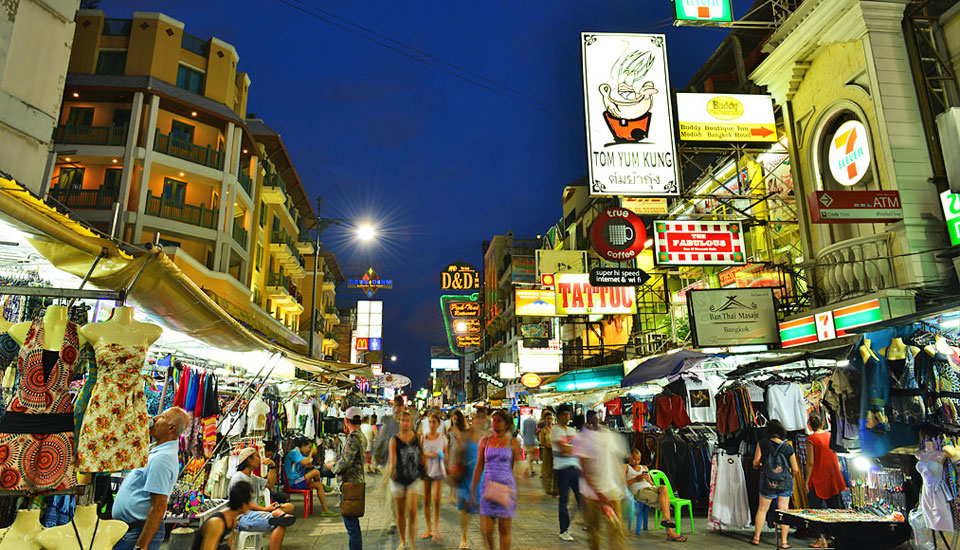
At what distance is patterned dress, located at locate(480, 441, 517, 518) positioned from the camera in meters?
6.86

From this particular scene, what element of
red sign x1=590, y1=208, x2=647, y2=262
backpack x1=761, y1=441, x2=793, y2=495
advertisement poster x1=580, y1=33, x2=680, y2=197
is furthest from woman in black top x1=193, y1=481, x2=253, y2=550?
red sign x1=590, y1=208, x2=647, y2=262

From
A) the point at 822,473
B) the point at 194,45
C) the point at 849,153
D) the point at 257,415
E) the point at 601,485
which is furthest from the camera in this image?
the point at 194,45

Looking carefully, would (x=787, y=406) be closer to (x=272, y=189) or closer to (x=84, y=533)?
(x=84, y=533)

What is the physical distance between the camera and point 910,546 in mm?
6723

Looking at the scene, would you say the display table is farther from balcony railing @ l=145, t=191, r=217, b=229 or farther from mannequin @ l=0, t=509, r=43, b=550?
balcony railing @ l=145, t=191, r=217, b=229

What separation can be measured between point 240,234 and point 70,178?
7.73 metres

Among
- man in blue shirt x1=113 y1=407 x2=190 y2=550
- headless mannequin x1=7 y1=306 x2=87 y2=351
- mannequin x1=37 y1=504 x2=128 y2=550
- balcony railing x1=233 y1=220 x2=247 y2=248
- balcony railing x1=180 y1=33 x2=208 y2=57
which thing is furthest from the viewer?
balcony railing x1=233 y1=220 x2=247 y2=248

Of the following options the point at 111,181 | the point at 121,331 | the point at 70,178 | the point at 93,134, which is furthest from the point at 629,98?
the point at 70,178

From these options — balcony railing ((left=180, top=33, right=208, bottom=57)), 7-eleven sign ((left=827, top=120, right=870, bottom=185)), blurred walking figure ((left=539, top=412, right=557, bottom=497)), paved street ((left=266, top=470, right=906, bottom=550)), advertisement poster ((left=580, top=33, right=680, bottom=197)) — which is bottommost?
paved street ((left=266, top=470, right=906, bottom=550))

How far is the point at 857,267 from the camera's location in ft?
38.5

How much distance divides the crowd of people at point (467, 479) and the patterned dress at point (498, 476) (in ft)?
0.04

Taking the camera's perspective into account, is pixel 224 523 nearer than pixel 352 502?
Yes

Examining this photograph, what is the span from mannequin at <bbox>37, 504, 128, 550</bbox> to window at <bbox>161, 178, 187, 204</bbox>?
26.4 m

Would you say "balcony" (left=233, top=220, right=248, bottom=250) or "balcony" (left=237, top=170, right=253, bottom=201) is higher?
"balcony" (left=237, top=170, right=253, bottom=201)
